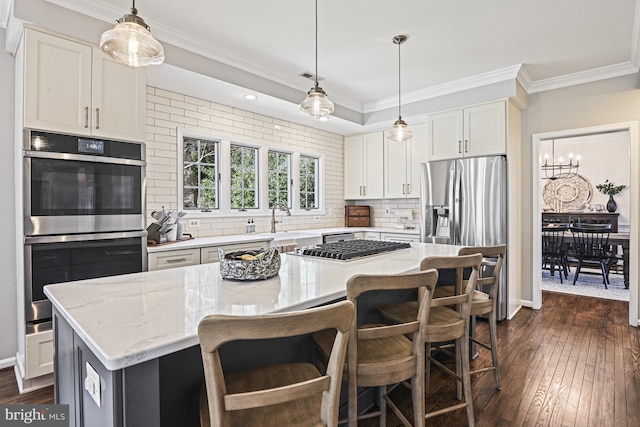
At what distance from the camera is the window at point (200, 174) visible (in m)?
3.83

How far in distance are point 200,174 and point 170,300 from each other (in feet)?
9.38

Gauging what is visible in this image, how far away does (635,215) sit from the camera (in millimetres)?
3639

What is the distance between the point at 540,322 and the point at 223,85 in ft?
13.6

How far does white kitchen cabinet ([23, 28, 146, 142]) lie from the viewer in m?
2.28

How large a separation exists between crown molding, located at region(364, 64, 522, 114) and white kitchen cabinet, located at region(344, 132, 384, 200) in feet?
1.85

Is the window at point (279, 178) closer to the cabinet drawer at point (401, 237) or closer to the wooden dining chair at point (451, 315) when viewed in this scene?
the cabinet drawer at point (401, 237)

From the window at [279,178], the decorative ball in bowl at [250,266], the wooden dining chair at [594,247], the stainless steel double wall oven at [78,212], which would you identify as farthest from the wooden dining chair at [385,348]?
the wooden dining chair at [594,247]

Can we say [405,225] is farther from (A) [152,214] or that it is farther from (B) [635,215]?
(A) [152,214]

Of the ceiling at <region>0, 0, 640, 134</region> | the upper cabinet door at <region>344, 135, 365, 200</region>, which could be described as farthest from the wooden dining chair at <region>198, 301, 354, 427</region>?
the upper cabinet door at <region>344, 135, 365, 200</region>

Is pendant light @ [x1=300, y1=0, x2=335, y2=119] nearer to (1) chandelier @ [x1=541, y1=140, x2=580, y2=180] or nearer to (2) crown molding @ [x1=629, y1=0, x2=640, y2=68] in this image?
(2) crown molding @ [x1=629, y1=0, x2=640, y2=68]

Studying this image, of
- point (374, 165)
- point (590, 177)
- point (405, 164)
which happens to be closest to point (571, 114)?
point (405, 164)

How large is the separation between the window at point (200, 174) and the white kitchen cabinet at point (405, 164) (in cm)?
254

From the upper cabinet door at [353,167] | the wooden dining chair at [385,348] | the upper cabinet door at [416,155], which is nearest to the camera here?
the wooden dining chair at [385,348]

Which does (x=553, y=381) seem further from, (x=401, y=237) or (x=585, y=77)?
(x=585, y=77)
